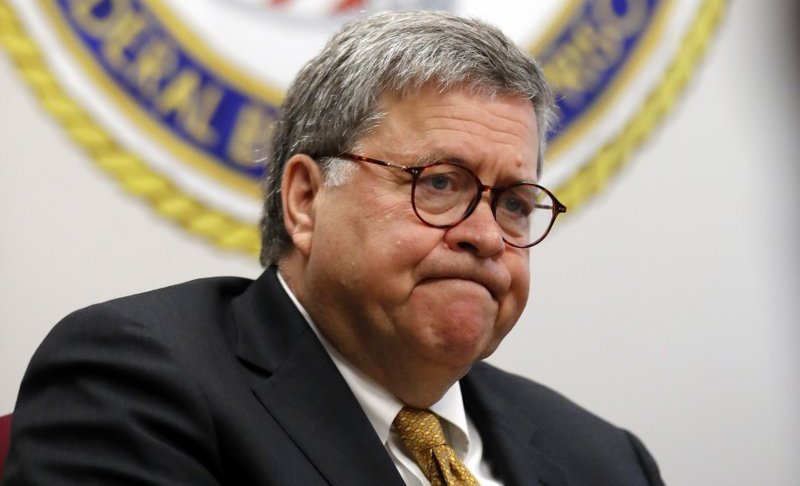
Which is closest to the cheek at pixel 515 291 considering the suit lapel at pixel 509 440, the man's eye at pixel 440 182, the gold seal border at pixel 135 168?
the man's eye at pixel 440 182

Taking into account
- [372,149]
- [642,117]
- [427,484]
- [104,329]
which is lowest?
[427,484]

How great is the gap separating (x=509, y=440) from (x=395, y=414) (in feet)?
1.12

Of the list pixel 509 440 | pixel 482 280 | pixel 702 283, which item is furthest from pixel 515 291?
pixel 702 283

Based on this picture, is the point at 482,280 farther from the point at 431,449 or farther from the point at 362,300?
A: the point at 431,449

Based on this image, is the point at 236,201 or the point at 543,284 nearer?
the point at 236,201

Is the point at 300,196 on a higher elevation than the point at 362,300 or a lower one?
higher

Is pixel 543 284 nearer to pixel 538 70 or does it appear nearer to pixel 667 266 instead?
pixel 667 266

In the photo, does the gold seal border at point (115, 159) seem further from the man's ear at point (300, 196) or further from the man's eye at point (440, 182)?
the man's eye at point (440, 182)

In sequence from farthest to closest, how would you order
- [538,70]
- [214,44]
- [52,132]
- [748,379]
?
[748,379]
[214,44]
[52,132]
[538,70]

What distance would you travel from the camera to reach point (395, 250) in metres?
1.94

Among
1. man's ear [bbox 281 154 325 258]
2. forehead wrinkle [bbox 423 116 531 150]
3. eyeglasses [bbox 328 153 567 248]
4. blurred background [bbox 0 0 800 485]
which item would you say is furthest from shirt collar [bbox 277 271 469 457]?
blurred background [bbox 0 0 800 485]

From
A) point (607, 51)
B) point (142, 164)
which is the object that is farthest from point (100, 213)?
point (607, 51)

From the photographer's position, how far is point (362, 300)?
1989mm

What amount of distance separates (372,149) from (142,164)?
1068mm
